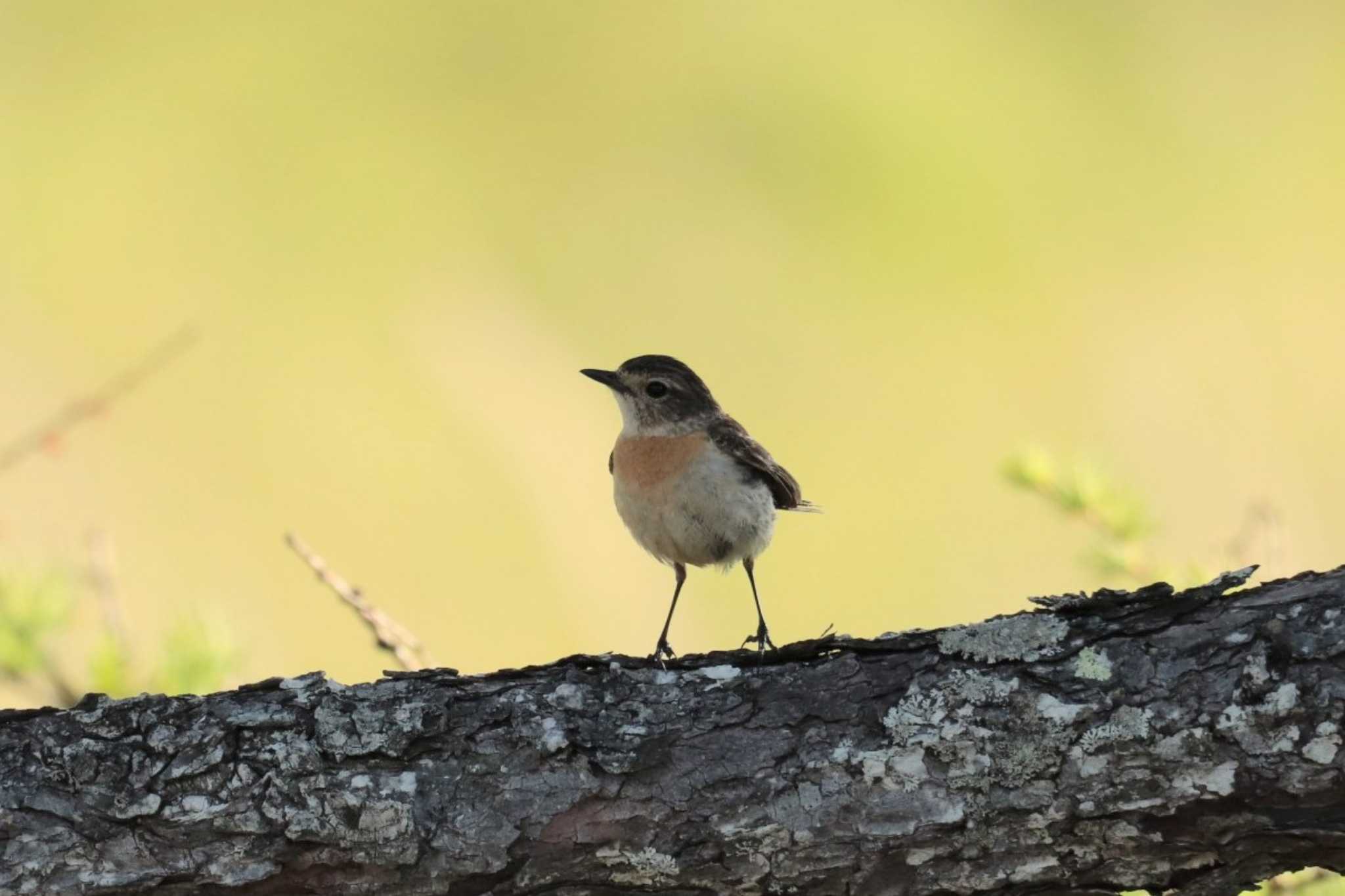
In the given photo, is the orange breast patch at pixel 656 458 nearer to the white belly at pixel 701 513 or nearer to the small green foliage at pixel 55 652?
the white belly at pixel 701 513

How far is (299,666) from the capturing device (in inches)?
437

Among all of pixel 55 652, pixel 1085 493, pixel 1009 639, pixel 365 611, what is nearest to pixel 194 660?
pixel 55 652

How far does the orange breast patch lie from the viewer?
21.2 feet

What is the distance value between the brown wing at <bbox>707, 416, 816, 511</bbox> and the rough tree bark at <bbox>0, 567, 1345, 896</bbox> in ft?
8.85

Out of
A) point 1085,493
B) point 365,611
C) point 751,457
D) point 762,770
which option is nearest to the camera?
point 762,770

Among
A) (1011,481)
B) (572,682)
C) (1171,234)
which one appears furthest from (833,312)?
(572,682)

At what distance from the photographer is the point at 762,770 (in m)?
3.79

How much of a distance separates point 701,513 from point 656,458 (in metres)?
0.33

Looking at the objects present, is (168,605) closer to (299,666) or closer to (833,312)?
(299,666)

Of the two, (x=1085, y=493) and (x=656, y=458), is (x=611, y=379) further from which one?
(x=1085, y=493)

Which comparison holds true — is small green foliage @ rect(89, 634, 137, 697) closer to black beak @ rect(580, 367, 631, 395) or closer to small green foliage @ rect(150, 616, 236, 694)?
small green foliage @ rect(150, 616, 236, 694)

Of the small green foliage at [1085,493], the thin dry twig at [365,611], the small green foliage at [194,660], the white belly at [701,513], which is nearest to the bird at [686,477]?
the white belly at [701,513]

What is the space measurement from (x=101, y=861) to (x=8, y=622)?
205cm

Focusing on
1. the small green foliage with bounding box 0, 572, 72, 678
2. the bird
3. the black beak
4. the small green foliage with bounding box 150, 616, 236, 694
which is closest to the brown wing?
the bird
